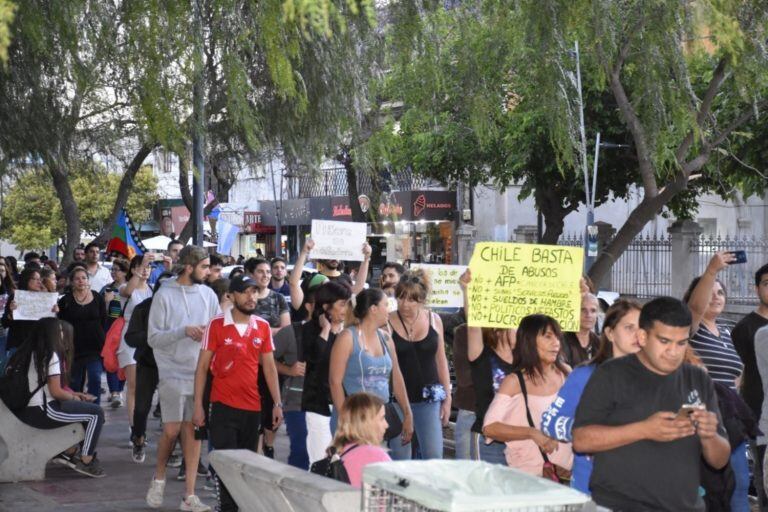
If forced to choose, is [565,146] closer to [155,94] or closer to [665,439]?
[155,94]

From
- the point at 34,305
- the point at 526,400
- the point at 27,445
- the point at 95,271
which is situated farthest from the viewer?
the point at 95,271

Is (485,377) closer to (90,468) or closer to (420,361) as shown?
(420,361)

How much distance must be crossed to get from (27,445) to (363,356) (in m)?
3.68

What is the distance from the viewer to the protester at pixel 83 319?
12.8 m

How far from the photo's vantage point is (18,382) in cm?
1010

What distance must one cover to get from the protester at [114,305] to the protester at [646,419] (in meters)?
9.14

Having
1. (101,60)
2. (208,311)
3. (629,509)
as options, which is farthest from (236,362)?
(629,509)

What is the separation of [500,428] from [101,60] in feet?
20.3

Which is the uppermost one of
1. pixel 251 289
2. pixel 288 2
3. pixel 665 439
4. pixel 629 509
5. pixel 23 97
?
pixel 23 97

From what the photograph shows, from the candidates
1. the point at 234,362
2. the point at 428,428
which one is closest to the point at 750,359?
the point at 428,428

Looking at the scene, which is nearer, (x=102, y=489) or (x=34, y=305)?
(x=102, y=489)

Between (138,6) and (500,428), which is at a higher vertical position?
(138,6)

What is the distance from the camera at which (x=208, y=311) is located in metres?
9.99

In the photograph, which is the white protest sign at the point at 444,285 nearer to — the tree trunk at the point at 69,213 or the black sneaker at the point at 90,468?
the black sneaker at the point at 90,468
